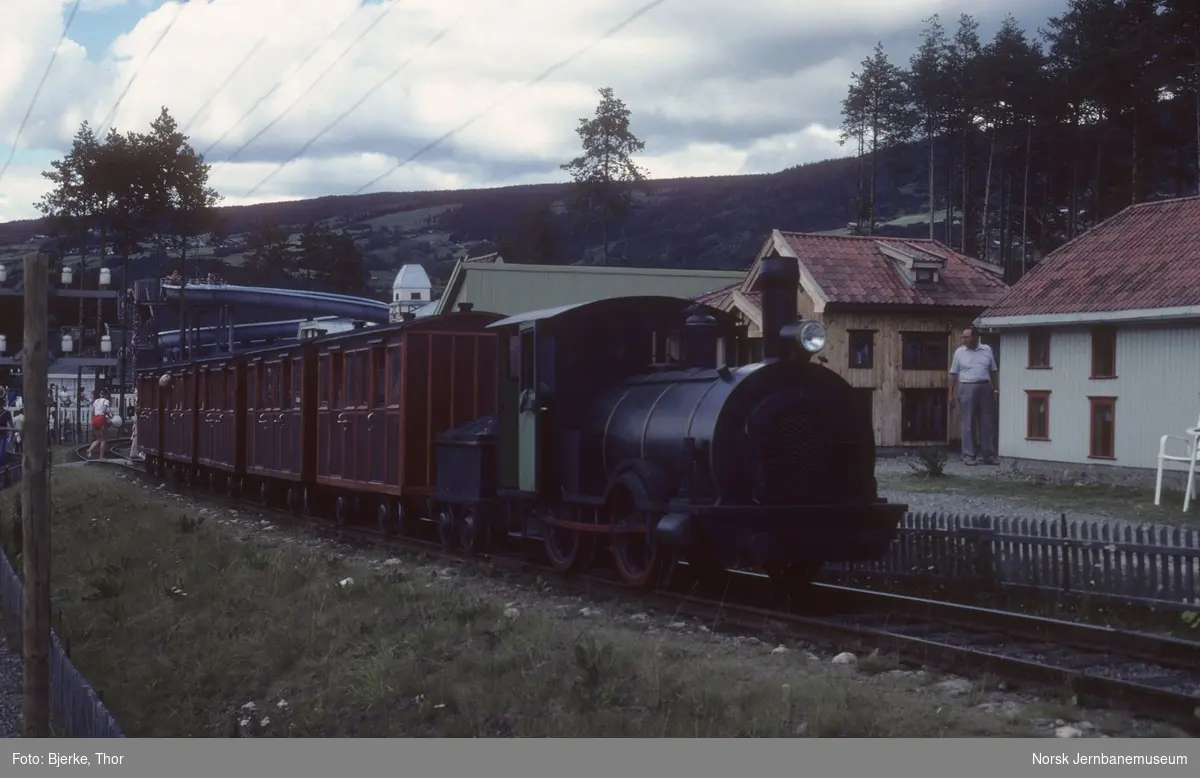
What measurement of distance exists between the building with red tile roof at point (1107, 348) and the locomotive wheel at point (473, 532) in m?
12.8

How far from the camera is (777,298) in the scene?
11.7 metres

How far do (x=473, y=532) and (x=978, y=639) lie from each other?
703cm

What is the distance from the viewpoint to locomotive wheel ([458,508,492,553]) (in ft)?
50.5

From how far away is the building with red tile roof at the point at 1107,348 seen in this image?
23656mm

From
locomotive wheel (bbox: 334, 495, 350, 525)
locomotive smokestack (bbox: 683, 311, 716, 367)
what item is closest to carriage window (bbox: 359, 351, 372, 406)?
locomotive wheel (bbox: 334, 495, 350, 525)

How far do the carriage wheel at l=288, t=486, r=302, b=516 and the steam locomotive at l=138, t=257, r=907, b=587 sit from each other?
7.85ft

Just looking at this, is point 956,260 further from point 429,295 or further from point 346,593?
point 429,295

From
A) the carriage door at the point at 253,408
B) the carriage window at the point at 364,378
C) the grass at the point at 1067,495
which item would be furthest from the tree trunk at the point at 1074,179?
the carriage window at the point at 364,378

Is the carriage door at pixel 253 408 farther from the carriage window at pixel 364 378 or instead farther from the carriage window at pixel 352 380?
the carriage window at pixel 364 378

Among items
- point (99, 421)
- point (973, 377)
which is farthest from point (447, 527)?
point (99, 421)

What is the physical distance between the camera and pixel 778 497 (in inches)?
448

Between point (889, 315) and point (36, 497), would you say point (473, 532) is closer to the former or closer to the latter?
point (36, 497)
